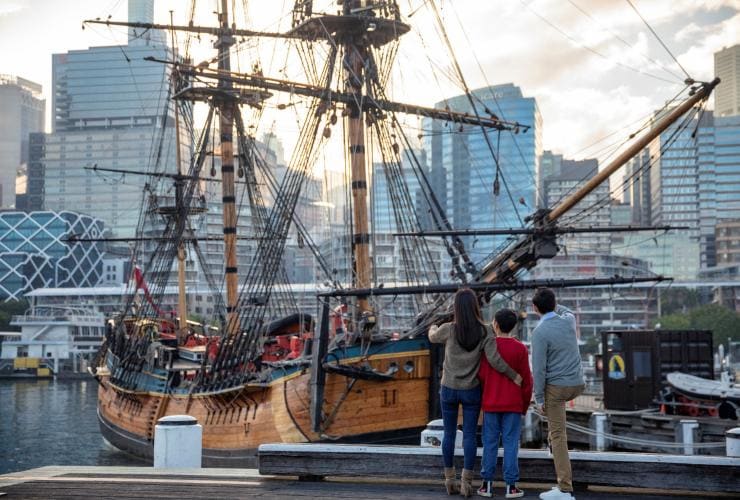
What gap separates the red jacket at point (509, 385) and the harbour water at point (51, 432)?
25.5 metres

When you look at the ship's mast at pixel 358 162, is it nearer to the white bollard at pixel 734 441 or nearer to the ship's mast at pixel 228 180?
the ship's mast at pixel 228 180

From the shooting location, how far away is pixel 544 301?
23.2 feet

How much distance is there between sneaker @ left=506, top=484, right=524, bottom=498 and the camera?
279 inches

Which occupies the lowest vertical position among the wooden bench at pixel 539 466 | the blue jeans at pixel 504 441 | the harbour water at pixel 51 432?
the harbour water at pixel 51 432

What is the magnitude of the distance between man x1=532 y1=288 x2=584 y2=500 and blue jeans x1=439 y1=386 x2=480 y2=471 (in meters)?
0.54

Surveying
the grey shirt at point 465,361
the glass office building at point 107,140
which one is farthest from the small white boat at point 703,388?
the glass office building at point 107,140

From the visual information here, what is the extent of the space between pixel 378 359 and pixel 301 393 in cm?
218

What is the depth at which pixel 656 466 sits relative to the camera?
7172 millimetres

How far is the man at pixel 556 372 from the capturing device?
696cm

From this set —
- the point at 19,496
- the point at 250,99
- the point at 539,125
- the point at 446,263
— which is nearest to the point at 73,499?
the point at 19,496

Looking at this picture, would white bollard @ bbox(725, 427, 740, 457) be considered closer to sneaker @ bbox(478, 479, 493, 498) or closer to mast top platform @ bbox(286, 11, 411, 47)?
sneaker @ bbox(478, 479, 493, 498)

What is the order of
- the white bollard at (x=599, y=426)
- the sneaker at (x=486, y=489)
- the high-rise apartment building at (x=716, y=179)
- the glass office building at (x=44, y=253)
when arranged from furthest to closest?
the high-rise apartment building at (x=716, y=179)
the glass office building at (x=44, y=253)
the white bollard at (x=599, y=426)
the sneaker at (x=486, y=489)

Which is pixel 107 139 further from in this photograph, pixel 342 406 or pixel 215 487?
pixel 215 487

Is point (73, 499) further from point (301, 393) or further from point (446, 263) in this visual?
point (446, 263)
